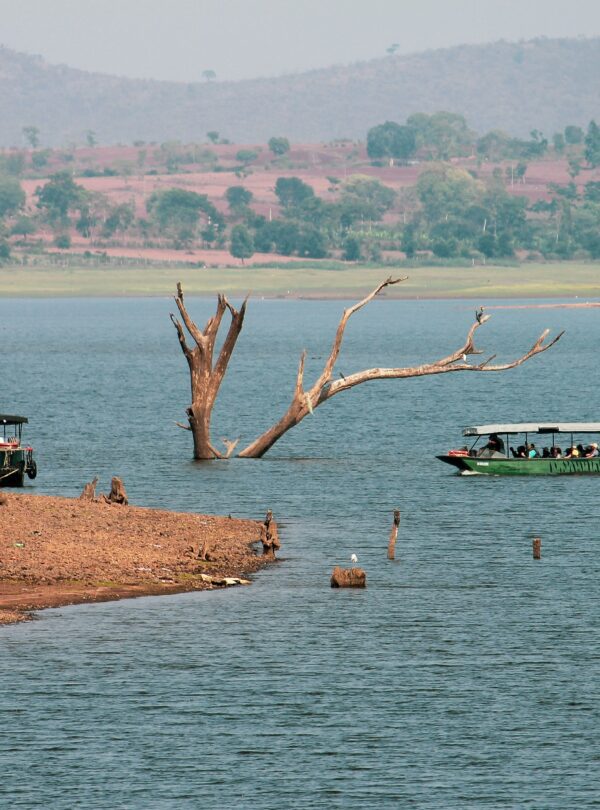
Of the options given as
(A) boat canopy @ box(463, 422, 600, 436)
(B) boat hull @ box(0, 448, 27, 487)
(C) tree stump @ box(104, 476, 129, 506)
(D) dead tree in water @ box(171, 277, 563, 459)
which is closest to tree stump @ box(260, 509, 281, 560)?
(C) tree stump @ box(104, 476, 129, 506)

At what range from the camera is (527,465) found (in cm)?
8550

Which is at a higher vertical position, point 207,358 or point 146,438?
point 207,358

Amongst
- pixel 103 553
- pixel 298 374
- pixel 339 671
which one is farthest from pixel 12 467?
pixel 339 671

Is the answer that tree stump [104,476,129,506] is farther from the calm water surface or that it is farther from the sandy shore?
the calm water surface

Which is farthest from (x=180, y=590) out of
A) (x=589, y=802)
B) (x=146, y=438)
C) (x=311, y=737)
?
(x=146, y=438)

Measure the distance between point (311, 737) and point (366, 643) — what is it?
8.48m

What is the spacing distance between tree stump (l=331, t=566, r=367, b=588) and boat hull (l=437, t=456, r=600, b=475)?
31.1m

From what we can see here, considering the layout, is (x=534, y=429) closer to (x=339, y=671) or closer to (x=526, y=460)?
(x=526, y=460)

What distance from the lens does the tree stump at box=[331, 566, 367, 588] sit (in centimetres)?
5516

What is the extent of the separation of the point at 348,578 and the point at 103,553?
8009 millimetres

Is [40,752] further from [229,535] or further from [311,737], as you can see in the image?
[229,535]

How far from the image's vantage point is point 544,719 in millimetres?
40625

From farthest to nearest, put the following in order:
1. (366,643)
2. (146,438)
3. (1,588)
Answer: (146,438) < (1,588) < (366,643)

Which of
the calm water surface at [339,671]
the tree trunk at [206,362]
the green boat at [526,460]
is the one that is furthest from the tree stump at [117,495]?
the green boat at [526,460]
